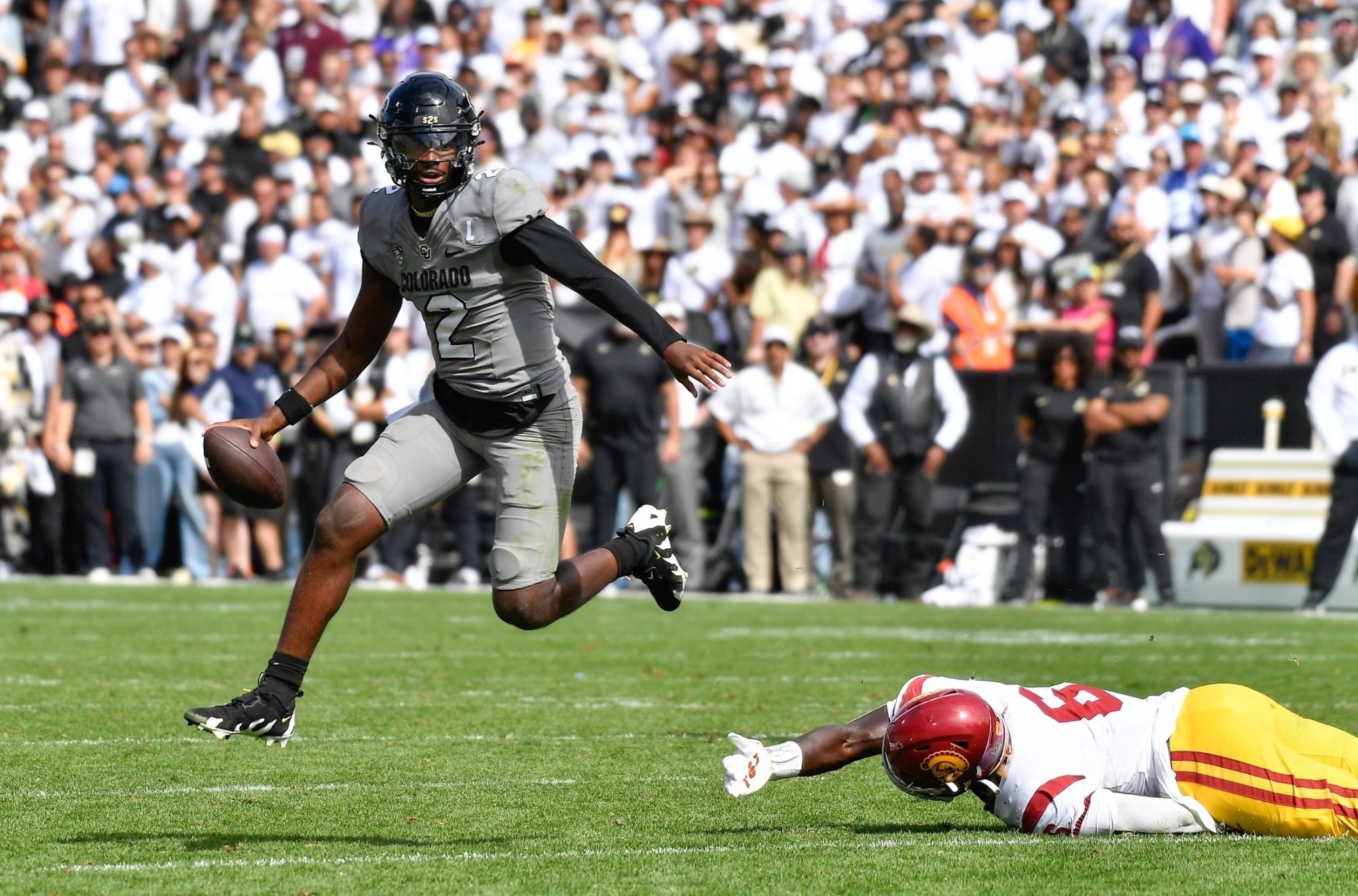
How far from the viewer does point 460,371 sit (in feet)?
19.5

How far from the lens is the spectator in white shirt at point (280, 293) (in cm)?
1606

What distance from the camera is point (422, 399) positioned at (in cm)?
623

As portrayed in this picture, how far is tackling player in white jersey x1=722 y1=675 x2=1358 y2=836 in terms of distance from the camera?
5.10 meters

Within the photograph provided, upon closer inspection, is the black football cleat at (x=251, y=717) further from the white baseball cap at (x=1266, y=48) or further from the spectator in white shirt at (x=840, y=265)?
the white baseball cap at (x=1266, y=48)

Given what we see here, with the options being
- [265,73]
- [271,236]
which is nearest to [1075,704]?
[271,236]

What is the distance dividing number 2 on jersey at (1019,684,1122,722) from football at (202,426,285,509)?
2.22 metres

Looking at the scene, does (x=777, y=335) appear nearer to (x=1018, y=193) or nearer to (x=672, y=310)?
(x=672, y=310)

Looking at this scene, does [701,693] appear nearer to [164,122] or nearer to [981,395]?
[981,395]

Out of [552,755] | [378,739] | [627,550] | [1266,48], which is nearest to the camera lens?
[627,550]

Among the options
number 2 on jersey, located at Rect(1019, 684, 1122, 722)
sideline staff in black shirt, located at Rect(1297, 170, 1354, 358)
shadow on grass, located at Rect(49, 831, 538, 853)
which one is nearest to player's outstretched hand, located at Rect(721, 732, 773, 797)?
shadow on grass, located at Rect(49, 831, 538, 853)

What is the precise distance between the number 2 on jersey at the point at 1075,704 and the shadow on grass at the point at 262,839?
53.0 inches

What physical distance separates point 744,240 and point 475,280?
33.3 ft

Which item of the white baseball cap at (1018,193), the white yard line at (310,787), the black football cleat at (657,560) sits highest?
the white baseball cap at (1018,193)

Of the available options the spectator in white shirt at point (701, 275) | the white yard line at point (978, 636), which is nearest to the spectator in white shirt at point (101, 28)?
the spectator in white shirt at point (701, 275)
